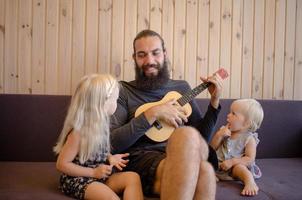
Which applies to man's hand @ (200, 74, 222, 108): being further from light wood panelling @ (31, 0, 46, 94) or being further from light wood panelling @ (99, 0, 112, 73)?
light wood panelling @ (31, 0, 46, 94)

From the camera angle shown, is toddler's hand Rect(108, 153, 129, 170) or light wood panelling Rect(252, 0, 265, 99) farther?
light wood panelling Rect(252, 0, 265, 99)

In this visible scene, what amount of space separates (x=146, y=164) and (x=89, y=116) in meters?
0.35

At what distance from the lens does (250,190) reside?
5.19 feet

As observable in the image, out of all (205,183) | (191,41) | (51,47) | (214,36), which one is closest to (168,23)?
(191,41)

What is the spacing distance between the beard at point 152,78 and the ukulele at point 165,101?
0.08m

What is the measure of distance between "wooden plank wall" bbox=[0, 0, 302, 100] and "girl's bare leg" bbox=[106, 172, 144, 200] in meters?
1.00

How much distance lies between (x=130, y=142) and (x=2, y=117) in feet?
2.83

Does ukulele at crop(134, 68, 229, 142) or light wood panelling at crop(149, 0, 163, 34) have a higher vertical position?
light wood panelling at crop(149, 0, 163, 34)

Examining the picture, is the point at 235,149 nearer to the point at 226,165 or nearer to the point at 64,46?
the point at 226,165

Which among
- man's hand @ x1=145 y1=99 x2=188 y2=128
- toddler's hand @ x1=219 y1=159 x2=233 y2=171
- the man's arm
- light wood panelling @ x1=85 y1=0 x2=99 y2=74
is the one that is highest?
light wood panelling @ x1=85 y1=0 x2=99 y2=74

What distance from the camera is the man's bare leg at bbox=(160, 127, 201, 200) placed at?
1.34 m

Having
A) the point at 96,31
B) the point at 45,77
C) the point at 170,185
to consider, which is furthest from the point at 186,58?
the point at 170,185

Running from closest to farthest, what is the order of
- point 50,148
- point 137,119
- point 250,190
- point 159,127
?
1. point 250,190
2. point 137,119
3. point 159,127
4. point 50,148

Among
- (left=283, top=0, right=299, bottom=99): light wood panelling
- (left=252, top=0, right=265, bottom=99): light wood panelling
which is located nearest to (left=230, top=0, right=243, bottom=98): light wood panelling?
(left=252, top=0, right=265, bottom=99): light wood panelling
